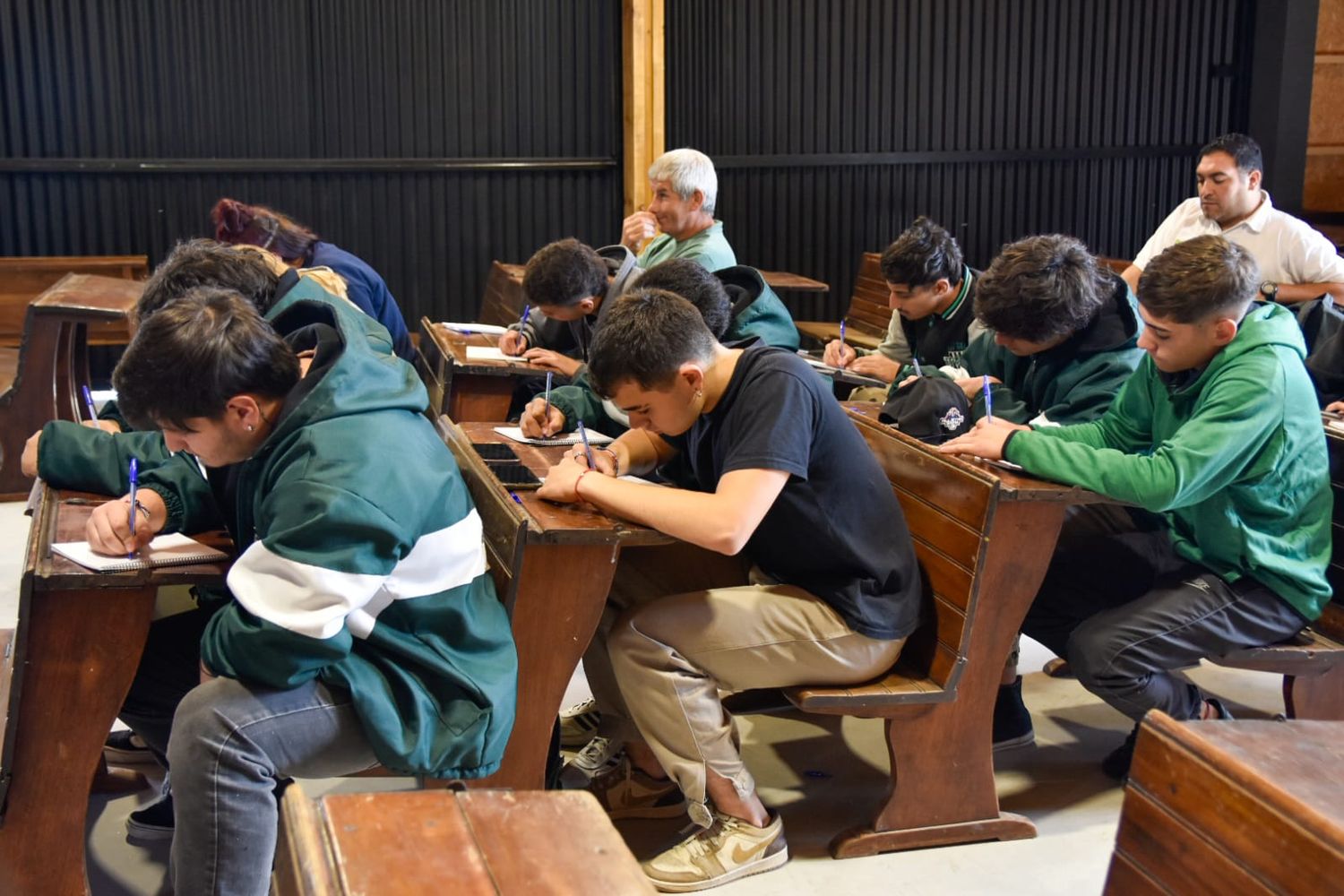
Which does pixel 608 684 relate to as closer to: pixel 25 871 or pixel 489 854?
pixel 25 871

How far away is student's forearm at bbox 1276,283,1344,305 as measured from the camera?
4.54m

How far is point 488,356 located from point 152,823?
6.20 ft

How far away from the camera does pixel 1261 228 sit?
464 centimetres

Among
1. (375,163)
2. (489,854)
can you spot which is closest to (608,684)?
(489,854)

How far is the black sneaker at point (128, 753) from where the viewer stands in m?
2.97

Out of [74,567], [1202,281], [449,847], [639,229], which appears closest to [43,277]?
[639,229]

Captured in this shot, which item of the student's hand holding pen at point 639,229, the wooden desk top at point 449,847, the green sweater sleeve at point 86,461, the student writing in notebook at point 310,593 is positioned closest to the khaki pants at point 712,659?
the student writing in notebook at point 310,593

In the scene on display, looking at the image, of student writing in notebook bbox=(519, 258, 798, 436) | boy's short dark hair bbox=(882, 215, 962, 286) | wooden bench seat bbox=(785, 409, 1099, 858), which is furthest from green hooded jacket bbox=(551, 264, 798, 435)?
wooden bench seat bbox=(785, 409, 1099, 858)

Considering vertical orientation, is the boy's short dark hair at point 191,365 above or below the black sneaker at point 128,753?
above

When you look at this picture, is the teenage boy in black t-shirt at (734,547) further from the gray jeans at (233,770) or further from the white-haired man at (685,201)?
the white-haired man at (685,201)

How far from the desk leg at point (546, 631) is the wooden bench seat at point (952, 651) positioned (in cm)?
42

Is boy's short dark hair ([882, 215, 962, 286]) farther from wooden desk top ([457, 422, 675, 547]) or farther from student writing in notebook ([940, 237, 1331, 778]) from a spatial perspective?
wooden desk top ([457, 422, 675, 547])

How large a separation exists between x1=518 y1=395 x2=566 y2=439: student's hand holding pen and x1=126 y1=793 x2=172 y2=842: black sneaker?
102 cm

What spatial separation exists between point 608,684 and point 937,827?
27.1 inches
